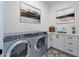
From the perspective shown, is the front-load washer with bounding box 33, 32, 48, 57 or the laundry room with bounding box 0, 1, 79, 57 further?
the front-load washer with bounding box 33, 32, 48, 57

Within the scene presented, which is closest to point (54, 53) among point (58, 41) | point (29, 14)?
point (58, 41)

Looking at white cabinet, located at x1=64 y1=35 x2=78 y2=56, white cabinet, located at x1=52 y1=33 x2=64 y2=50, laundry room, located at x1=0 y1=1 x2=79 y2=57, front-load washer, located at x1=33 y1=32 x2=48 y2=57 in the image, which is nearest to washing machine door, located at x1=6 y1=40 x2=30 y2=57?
laundry room, located at x1=0 y1=1 x2=79 y2=57

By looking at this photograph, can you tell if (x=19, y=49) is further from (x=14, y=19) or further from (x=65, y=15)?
(x=65, y=15)

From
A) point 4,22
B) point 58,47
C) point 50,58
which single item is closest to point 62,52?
point 58,47

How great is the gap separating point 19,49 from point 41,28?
37cm

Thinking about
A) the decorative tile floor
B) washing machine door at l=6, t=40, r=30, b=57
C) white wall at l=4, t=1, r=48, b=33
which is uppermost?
white wall at l=4, t=1, r=48, b=33

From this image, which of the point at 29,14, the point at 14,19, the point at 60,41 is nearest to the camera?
the point at 14,19

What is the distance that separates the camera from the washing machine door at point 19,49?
908mm

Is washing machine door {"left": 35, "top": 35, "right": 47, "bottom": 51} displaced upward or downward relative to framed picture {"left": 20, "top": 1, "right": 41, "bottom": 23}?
downward

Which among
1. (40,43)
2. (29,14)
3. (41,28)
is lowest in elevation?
(40,43)

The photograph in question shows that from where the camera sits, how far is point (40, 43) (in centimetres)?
116

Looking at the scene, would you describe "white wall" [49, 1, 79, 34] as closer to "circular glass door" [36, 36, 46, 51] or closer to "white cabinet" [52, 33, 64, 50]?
"white cabinet" [52, 33, 64, 50]

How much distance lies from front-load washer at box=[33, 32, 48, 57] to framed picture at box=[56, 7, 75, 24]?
271 millimetres

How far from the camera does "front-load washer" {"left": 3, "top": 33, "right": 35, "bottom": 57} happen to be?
0.87m
